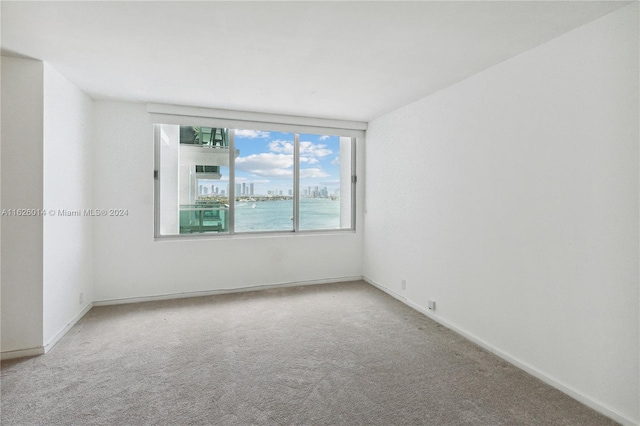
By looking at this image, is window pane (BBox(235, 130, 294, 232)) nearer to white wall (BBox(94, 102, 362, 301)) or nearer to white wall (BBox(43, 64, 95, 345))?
white wall (BBox(94, 102, 362, 301))

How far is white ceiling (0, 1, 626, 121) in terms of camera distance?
1.85 metres

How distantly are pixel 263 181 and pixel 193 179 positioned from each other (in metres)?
0.95

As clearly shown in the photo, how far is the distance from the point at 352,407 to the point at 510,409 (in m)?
1.00

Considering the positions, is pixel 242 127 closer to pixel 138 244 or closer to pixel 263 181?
pixel 263 181

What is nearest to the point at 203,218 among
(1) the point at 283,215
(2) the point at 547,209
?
(1) the point at 283,215

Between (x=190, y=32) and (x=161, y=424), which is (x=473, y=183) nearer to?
(x=190, y=32)

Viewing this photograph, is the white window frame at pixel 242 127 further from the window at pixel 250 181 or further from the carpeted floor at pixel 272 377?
the carpeted floor at pixel 272 377

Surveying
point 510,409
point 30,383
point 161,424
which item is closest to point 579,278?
point 510,409

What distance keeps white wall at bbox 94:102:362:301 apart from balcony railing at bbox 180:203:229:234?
22 cm

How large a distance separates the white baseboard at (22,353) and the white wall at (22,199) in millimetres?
16

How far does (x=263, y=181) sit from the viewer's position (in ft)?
15.0

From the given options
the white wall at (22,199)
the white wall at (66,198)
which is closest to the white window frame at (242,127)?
the white wall at (66,198)

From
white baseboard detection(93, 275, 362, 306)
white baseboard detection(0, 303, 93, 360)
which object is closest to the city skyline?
white baseboard detection(93, 275, 362, 306)

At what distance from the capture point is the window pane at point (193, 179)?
413 cm
